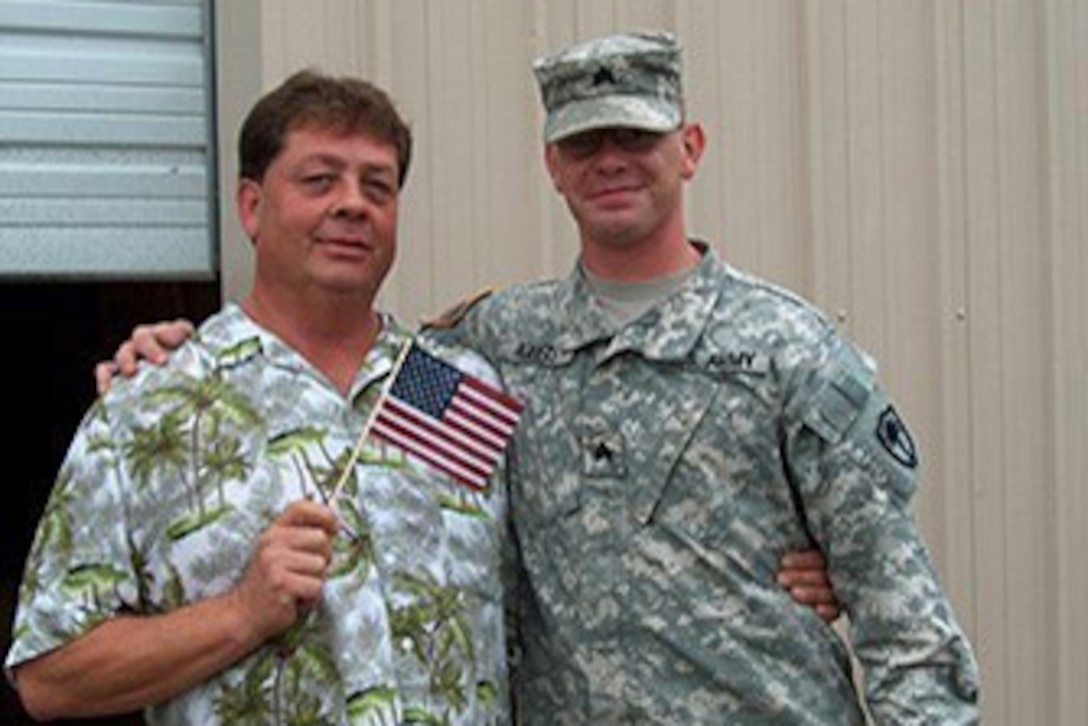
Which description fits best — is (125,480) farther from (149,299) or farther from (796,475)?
(149,299)

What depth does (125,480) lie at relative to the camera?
2371 mm

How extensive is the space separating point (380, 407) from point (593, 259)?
0.38 metres

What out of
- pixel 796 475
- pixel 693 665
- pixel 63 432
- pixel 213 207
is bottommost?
pixel 63 432

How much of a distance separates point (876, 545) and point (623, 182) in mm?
618

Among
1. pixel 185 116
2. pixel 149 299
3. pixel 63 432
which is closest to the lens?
pixel 185 116

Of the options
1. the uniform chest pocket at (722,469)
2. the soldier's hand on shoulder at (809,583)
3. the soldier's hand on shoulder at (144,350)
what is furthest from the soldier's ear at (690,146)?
the soldier's hand on shoulder at (144,350)

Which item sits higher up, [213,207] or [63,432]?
[213,207]

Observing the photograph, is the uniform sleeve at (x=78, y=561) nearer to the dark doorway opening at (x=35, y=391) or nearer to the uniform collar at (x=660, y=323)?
the uniform collar at (x=660, y=323)

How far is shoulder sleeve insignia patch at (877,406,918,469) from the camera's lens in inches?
99.9

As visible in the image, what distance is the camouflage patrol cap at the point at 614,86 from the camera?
2.54m

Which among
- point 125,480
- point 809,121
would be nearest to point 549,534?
point 125,480

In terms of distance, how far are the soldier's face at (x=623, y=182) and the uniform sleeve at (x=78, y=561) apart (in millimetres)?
737

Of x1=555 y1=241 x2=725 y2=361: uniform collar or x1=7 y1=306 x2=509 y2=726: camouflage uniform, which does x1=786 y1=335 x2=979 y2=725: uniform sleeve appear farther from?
x1=7 y1=306 x2=509 y2=726: camouflage uniform

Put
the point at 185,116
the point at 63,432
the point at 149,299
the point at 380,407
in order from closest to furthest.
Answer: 1. the point at 380,407
2. the point at 185,116
3. the point at 149,299
4. the point at 63,432
